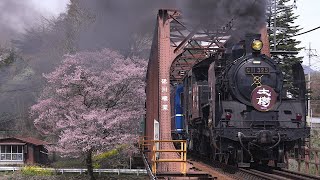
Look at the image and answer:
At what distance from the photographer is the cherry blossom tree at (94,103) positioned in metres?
21.8

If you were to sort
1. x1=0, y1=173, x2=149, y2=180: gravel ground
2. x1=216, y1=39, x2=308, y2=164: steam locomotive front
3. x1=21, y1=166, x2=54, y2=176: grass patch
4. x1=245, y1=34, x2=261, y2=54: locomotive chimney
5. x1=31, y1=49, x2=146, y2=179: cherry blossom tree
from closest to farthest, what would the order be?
1. x1=216, y1=39, x2=308, y2=164: steam locomotive front
2. x1=245, y1=34, x2=261, y2=54: locomotive chimney
3. x1=31, y1=49, x2=146, y2=179: cherry blossom tree
4. x1=0, y1=173, x2=149, y2=180: gravel ground
5. x1=21, y1=166, x2=54, y2=176: grass patch

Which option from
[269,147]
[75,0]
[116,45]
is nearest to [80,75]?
[116,45]

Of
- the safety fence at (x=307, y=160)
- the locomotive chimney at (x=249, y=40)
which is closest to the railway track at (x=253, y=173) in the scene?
the safety fence at (x=307, y=160)

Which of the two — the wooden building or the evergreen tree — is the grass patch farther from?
the evergreen tree

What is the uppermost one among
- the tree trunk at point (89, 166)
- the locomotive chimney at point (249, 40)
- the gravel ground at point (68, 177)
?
the locomotive chimney at point (249, 40)

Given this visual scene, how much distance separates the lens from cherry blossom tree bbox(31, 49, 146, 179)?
21766 mm

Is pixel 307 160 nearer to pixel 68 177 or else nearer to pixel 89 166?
pixel 89 166

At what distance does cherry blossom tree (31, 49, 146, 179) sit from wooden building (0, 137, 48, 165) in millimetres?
6319

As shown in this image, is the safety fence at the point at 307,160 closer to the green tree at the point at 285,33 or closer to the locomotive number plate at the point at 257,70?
the locomotive number plate at the point at 257,70

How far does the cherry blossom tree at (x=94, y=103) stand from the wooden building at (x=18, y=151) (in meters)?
6.32

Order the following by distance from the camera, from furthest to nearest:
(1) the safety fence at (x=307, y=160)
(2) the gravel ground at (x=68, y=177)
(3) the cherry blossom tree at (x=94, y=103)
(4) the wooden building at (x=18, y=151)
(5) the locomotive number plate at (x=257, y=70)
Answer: (4) the wooden building at (x=18, y=151), (2) the gravel ground at (x=68, y=177), (3) the cherry blossom tree at (x=94, y=103), (1) the safety fence at (x=307, y=160), (5) the locomotive number plate at (x=257, y=70)

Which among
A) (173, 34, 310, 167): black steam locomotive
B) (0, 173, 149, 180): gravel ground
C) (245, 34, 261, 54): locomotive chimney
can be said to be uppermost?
(245, 34, 261, 54): locomotive chimney

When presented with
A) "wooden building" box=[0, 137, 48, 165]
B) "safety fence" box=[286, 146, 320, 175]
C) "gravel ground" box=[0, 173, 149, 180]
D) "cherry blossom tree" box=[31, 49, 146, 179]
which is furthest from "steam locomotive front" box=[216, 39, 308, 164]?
"wooden building" box=[0, 137, 48, 165]

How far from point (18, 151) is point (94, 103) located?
34.4ft
